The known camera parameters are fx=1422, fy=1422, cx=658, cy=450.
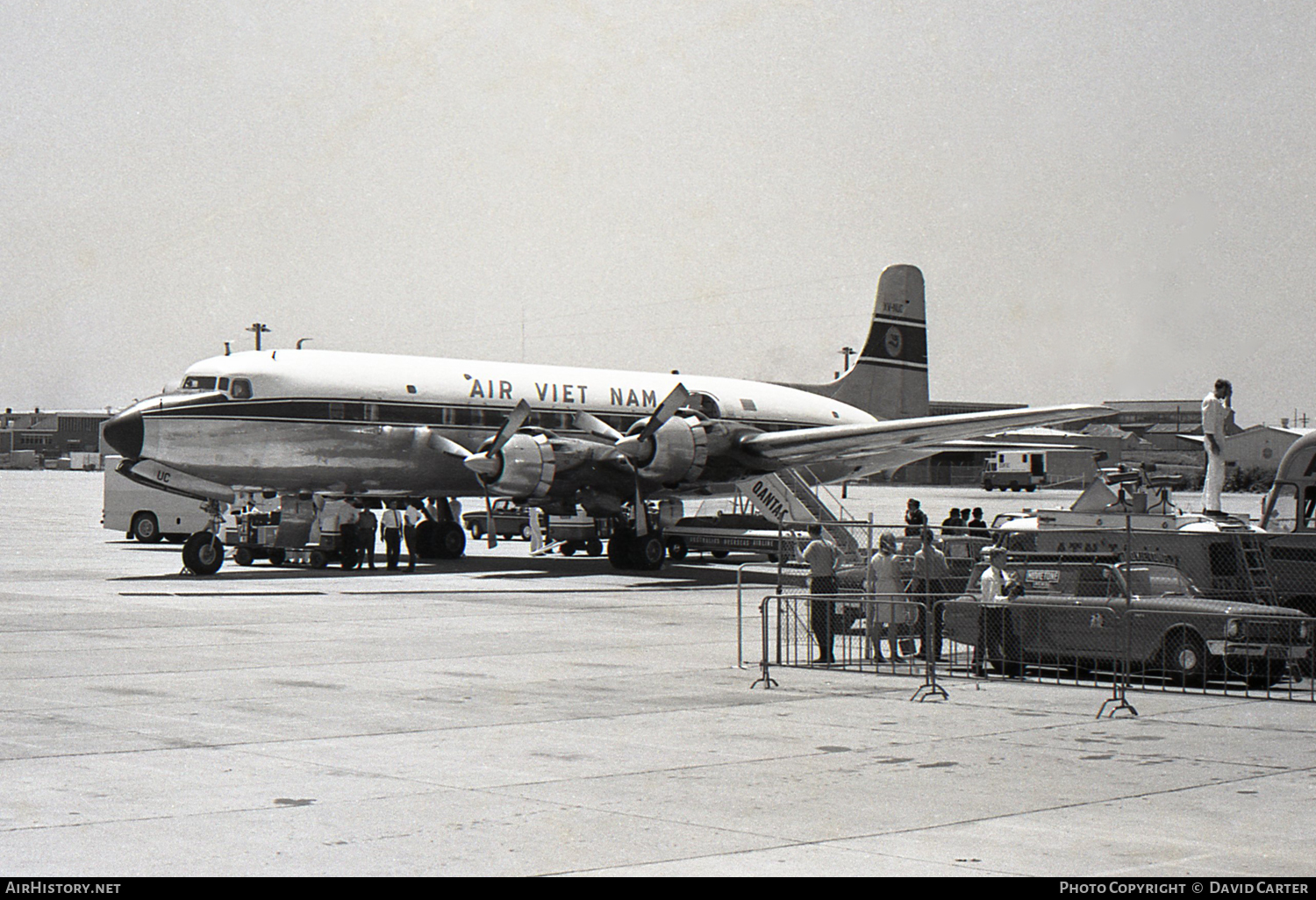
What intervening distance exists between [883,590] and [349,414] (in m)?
15.2

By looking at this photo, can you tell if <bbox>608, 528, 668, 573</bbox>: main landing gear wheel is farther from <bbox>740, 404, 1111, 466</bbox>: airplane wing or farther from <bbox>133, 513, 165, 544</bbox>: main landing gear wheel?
<bbox>133, 513, 165, 544</bbox>: main landing gear wheel

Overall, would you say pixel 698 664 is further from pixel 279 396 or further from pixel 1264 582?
pixel 279 396

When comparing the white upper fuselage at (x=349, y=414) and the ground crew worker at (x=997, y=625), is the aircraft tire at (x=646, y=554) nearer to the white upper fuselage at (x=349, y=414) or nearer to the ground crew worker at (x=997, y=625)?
the white upper fuselage at (x=349, y=414)

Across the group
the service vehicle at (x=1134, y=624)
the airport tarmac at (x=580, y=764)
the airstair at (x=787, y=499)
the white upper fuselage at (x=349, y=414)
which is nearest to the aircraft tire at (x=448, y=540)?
the white upper fuselage at (x=349, y=414)

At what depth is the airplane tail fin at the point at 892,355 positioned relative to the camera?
37.8 meters

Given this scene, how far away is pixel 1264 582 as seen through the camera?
48.5 feet

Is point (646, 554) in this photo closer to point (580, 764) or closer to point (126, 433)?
point (126, 433)

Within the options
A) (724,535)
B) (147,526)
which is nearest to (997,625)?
(724,535)

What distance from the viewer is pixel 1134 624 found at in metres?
13.0

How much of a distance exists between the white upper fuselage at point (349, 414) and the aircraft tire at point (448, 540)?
5.87 feet

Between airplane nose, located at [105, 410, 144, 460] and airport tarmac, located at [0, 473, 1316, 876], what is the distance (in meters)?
8.48

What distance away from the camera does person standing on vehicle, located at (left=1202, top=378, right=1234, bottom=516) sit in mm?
16609

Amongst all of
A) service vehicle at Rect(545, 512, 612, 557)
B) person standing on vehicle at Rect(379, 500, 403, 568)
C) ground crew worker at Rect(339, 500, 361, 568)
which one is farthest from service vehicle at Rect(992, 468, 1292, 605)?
person standing on vehicle at Rect(379, 500, 403, 568)
